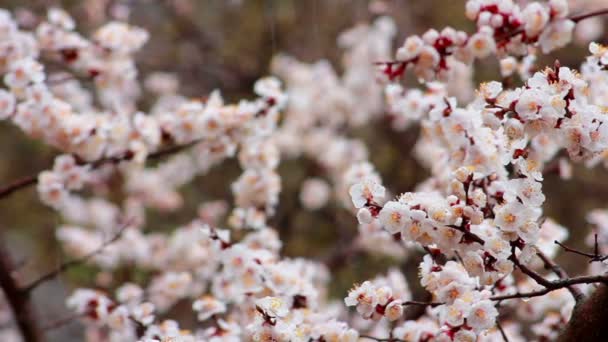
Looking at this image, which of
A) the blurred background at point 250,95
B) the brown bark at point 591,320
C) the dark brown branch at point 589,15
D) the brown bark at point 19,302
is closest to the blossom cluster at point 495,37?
the dark brown branch at point 589,15

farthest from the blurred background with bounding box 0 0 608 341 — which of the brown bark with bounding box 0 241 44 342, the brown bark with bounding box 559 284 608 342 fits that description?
the brown bark with bounding box 559 284 608 342

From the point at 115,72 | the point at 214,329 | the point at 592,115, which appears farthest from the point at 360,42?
the point at 592,115

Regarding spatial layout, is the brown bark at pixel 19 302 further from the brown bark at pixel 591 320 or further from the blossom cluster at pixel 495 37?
the brown bark at pixel 591 320

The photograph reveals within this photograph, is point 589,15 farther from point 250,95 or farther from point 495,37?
point 250,95

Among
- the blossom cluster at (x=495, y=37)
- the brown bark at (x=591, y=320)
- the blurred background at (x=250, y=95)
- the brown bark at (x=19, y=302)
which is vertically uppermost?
the blurred background at (x=250, y=95)

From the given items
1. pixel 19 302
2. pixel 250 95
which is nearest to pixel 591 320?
pixel 19 302

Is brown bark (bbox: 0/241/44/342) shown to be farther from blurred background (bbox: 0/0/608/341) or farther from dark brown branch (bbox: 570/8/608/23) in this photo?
blurred background (bbox: 0/0/608/341)
